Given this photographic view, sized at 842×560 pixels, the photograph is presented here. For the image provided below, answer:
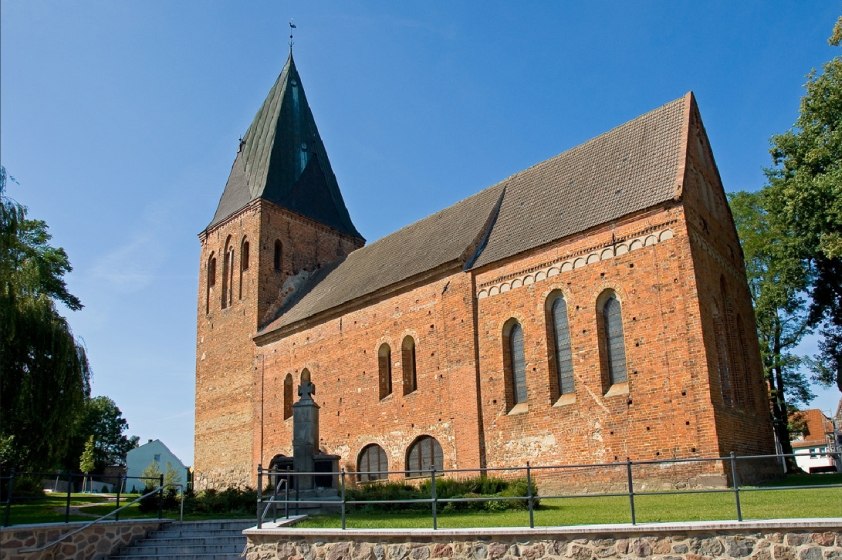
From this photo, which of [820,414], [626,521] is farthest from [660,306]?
[820,414]

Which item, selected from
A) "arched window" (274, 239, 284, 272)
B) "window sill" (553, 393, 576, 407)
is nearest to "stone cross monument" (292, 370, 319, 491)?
"window sill" (553, 393, 576, 407)

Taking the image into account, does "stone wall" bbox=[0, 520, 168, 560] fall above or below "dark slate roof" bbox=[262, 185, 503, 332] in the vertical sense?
below

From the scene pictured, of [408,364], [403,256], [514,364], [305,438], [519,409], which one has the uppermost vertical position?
[403,256]

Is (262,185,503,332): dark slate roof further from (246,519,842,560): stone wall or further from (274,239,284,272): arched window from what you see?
(246,519,842,560): stone wall

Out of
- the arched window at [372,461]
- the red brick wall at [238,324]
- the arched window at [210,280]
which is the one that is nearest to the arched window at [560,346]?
the arched window at [372,461]

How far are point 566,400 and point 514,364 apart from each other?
83.9 inches

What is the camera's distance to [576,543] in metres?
10.2

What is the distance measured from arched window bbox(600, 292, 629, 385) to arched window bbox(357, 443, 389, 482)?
8491 millimetres

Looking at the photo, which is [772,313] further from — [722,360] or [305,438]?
[305,438]

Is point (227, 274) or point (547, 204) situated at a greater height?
point (227, 274)

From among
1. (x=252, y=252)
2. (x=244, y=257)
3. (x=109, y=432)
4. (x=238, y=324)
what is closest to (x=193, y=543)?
(x=238, y=324)

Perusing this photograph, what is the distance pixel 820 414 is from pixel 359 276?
4969cm

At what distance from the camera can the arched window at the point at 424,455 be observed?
21.9m

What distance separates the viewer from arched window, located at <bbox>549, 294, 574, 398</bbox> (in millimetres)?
19500
